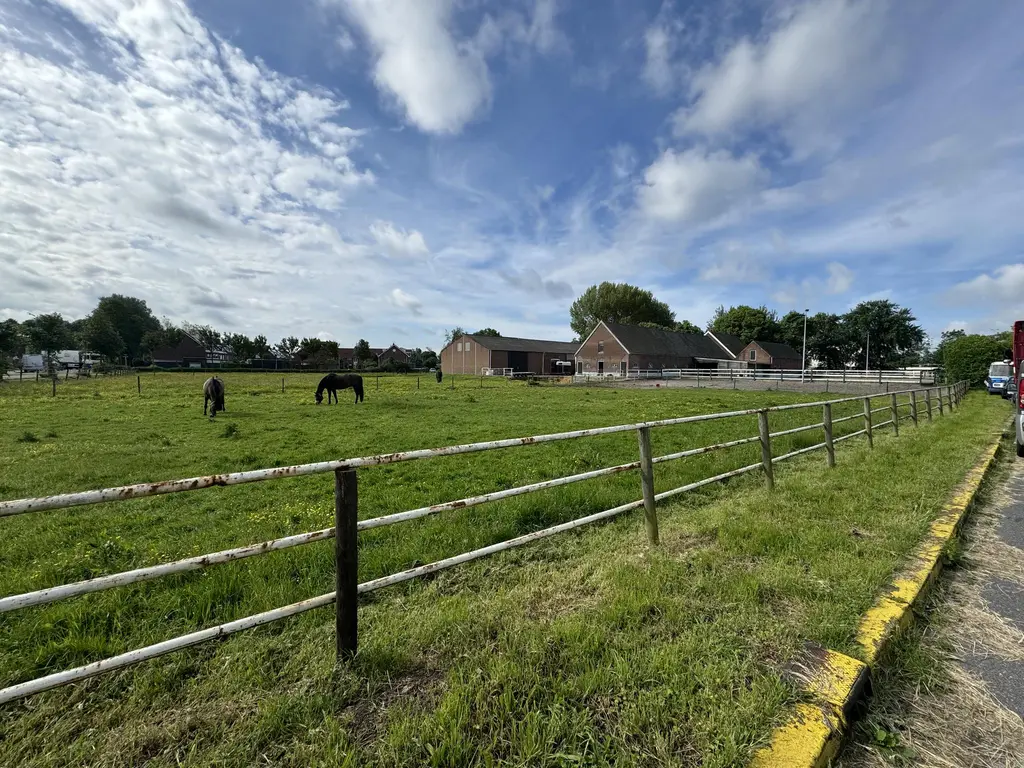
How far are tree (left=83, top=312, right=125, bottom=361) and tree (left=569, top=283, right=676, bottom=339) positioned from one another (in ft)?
264

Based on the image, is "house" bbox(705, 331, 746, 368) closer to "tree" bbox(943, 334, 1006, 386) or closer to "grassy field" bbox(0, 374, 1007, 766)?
"tree" bbox(943, 334, 1006, 386)

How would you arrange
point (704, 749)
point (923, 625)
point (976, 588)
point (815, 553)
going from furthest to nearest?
point (815, 553), point (976, 588), point (923, 625), point (704, 749)

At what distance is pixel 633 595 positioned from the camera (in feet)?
9.64

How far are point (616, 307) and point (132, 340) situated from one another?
9306 centimetres

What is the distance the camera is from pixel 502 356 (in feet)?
219

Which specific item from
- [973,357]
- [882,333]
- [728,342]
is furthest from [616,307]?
[973,357]

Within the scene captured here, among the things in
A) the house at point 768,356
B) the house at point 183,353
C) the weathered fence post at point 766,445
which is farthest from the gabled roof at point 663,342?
the house at point 183,353

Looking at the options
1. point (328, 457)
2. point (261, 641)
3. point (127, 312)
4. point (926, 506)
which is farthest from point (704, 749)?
point (127, 312)

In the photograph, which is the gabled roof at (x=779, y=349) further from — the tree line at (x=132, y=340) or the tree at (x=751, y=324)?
the tree line at (x=132, y=340)

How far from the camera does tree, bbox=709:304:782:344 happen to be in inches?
2884

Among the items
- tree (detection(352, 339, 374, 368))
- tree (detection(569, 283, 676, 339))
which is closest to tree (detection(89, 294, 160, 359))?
tree (detection(352, 339, 374, 368))

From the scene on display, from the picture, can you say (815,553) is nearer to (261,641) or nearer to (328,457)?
(261,641)

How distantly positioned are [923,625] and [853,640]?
2.50 ft

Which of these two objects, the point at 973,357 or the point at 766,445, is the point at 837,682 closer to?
the point at 766,445
